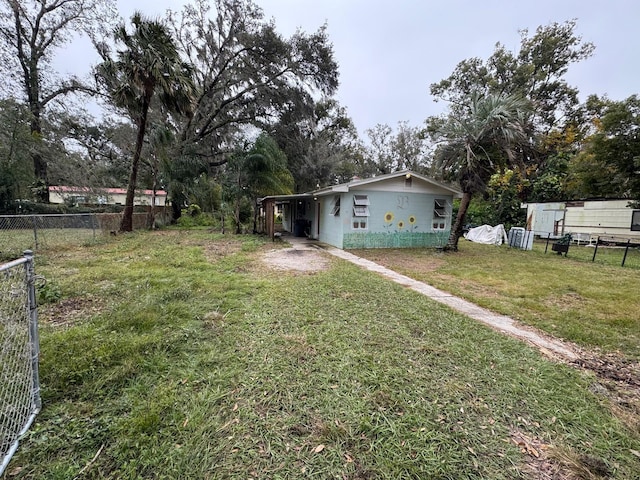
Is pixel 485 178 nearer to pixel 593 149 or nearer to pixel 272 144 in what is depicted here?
pixel 593 149

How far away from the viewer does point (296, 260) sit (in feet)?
27.2

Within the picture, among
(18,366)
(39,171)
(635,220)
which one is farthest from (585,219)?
(39,171)

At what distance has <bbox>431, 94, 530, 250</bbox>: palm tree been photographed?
9.05 m

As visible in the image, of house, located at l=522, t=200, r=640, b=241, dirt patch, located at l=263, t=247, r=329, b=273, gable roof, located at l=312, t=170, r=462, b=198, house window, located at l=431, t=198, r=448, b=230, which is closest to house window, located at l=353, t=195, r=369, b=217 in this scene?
gable roof, located at l=312, t=170, r=462, b=198

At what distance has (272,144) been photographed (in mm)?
13820

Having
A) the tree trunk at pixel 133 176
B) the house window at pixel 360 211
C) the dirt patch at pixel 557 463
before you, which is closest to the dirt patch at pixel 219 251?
the house window at pixel 360 211

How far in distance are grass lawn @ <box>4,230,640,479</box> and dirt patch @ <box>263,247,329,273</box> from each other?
2.98 m

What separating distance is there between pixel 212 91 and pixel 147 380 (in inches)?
783

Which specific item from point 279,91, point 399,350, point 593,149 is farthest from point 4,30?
point 593,149

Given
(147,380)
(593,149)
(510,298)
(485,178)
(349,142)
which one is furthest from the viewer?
(349,142)

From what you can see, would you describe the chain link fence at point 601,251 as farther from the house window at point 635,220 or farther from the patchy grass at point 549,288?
the house window at point 635,220

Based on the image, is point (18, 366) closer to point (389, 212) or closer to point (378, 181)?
point (378, 181)

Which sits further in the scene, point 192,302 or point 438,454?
point 192,302

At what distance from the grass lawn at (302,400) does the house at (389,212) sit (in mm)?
6980
